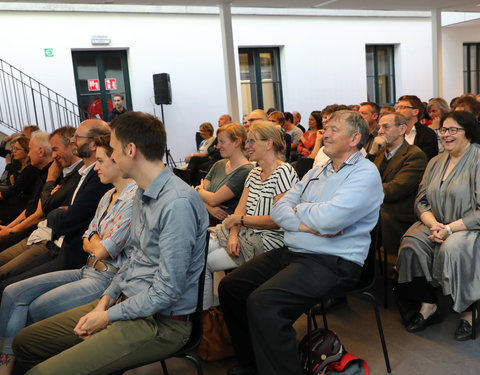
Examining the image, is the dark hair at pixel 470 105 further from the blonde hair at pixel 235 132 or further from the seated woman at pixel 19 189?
the seated woman at pixel 19 189

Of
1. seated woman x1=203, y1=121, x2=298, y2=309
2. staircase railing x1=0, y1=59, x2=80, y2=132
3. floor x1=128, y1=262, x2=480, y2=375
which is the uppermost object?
staircase railing x1=0, y1=59, x2=80, y2=132

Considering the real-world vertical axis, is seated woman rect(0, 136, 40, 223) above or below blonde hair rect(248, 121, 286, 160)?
below

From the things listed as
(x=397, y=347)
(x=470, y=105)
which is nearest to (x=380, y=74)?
(x=470, y=105)

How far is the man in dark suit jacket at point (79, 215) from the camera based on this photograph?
2586mm

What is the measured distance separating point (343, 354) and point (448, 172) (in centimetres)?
130

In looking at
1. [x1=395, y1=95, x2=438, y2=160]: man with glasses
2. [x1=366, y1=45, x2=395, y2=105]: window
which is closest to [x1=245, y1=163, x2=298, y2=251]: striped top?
[x1=395, y1=95, x2=438, y2=160]: man with glasses

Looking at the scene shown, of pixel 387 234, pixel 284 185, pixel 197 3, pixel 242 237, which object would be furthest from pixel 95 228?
pixel 197 3

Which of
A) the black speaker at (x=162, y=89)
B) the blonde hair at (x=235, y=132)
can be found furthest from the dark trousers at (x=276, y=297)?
the black speaker at (x=162, y=89)

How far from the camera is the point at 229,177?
3.22 metres

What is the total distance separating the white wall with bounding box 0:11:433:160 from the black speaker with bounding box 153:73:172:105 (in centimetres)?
40

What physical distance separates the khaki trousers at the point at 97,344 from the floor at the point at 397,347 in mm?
808

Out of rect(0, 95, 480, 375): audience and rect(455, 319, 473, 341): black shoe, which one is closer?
rect(0, 95, 480, 375): audience

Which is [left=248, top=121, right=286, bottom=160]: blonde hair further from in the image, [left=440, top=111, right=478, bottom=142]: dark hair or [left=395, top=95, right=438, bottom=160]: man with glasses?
[left=395, top=95, right=438, bottom=160]: man with glasses

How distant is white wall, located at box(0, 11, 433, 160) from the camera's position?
30.7ft
